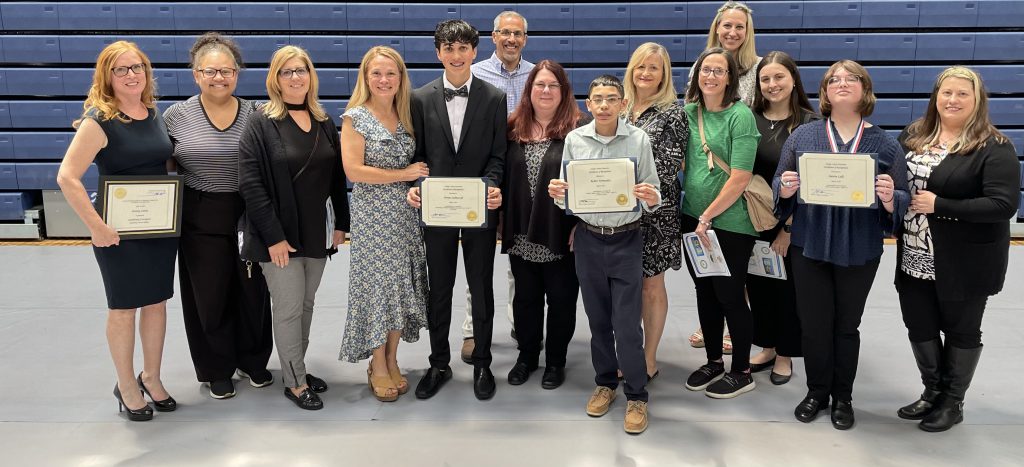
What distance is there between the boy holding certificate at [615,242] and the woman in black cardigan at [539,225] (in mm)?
130

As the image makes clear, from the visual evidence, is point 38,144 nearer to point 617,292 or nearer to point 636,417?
point 617,292

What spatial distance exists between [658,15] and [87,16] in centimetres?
492

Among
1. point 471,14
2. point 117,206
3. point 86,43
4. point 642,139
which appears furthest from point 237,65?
point 86,43

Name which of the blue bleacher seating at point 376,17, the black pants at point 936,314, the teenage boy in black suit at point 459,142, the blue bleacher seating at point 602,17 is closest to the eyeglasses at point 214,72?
the teenage boy in black suit at point 459,142

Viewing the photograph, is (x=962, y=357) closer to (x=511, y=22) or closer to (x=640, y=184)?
(x=640, y=184)

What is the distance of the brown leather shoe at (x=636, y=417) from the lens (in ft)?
8.51

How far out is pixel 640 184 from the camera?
2.47 meters

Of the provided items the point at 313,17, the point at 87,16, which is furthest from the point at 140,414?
the point at 87,16

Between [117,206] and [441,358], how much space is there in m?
1.37

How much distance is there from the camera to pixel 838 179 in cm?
242

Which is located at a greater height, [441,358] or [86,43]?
[86,43]

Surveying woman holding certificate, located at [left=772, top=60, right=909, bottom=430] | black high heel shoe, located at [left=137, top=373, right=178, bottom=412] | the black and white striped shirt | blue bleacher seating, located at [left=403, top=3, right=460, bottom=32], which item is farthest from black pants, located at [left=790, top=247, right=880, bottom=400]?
blue bleacher seating, located at [left=403, top=3, right=460, bottom=32]

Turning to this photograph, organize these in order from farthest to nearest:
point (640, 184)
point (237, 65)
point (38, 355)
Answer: point (38, 355) < point (237, 65) < point (640, 184)

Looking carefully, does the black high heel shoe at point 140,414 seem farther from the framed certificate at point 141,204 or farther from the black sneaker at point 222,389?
the framed certificate at point 141,204
